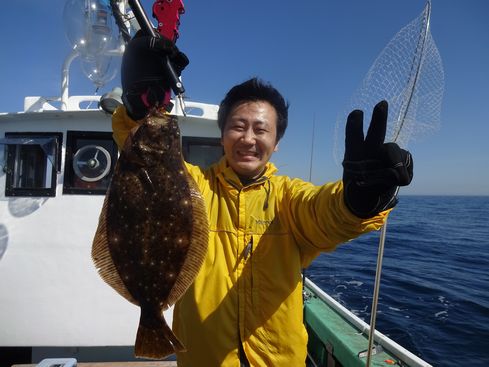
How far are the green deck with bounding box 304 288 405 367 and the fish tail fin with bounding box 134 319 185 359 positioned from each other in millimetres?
2760

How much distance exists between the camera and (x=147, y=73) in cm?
241

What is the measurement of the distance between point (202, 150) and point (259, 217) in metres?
3.43

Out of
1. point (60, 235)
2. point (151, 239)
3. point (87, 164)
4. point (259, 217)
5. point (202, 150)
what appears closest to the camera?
point (151, 239)

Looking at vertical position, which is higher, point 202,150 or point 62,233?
point 202,150

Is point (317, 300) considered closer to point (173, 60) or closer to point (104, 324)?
point (104, 324)

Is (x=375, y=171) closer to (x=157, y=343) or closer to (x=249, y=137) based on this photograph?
(x=249, y=137)

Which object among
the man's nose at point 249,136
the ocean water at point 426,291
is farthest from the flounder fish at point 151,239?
the ocean water at point 426,291

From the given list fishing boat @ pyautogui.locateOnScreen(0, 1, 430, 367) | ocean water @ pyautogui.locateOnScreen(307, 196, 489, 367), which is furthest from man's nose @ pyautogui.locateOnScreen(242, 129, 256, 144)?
ocean water @ pyautogui.locateOnScreen(307, 196, 489, 367)

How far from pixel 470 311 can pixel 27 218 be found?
10929 millimetres

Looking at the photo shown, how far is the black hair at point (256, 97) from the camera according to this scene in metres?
2.44

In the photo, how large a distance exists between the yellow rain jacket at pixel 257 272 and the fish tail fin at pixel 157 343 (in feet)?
0.52

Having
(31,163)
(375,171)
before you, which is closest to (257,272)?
(375,171)

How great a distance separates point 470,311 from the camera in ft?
29.7

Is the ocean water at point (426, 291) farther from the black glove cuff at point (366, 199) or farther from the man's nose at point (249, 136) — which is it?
the man's nose at point (249, 136)
